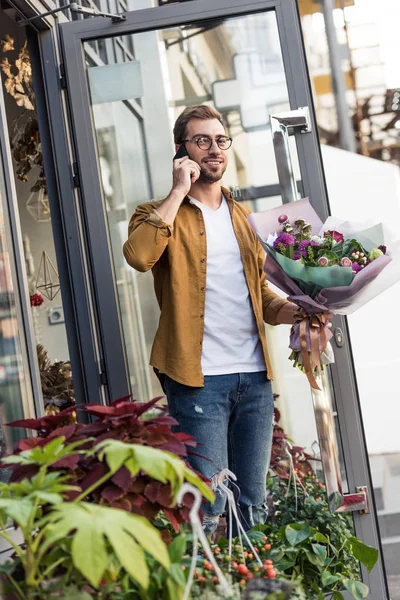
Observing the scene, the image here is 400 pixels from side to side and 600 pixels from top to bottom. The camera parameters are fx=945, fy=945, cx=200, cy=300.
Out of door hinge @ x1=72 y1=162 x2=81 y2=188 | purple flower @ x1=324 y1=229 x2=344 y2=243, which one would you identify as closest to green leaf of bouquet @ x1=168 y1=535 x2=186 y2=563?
purple flower @ x1=324 y1=229 x2=344 y2=243

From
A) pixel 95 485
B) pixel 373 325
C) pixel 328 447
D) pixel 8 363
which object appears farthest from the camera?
pixel 373 325

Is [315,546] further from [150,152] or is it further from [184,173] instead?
[150,152]

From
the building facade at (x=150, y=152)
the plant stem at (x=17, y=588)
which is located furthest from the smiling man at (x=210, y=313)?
the plant stem at (x=17, y=588)

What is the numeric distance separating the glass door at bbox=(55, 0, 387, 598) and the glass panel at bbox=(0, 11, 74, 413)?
1.36 ft

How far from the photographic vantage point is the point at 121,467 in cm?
176

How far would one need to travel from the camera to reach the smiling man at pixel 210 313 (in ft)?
9.23

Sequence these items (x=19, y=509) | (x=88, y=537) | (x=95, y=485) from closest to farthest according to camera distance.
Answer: (x=88, y=537)
(x=19, y=509)
(x=95, y=485)

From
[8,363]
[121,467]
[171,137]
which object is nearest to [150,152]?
[171,137]

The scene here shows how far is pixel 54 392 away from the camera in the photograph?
411cm

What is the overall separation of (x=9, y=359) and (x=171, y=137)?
4.16ft

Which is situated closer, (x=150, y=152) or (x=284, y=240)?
(x=284, y=240)

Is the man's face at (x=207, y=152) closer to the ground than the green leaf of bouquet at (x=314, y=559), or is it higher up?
higher up

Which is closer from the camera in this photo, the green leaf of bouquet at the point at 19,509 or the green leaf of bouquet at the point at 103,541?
the green leaf of bouquet at the point at 103,541

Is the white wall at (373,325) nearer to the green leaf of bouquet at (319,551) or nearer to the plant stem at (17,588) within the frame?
the green leaf of bouquet at (319,551)
